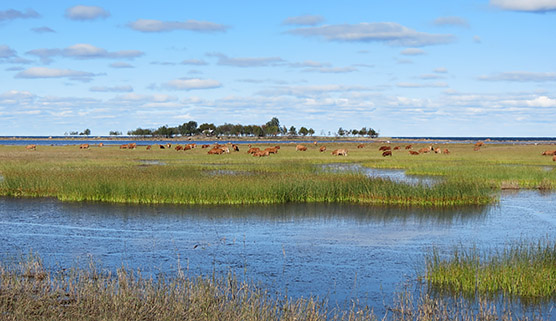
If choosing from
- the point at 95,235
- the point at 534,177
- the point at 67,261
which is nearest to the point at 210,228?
the point at 95,235

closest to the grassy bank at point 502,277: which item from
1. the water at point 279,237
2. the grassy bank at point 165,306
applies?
the water at point 279,237

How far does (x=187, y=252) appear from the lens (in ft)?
56.9

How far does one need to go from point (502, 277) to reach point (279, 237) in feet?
28.0

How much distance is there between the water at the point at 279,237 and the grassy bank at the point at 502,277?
0.91 metres

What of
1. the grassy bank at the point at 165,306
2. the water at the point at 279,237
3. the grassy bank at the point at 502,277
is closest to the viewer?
the grassy bank at the point at 165,306

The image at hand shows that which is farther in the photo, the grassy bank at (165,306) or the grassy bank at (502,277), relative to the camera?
the grassy bank at (502,277)

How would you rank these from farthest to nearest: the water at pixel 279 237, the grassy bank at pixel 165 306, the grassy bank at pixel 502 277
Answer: the water at pixel 279 237 < the grassy bank at pixel 502 277 < the grassy bank at pixel 165 306

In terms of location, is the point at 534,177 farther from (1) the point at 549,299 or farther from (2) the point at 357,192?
(1) the point at 549,299

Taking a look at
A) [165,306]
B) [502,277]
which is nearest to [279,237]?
[502,277]

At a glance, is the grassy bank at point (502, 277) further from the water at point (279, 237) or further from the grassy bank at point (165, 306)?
the grassy bank at point (165, 306)

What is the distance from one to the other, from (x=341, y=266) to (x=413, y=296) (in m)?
3.24

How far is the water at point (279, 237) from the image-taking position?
14932 millimetres

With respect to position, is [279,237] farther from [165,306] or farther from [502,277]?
[165,306]

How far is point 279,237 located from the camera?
2017 centimetres
